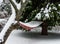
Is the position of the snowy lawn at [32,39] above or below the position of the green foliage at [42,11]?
below

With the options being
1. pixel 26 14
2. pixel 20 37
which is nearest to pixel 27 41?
pixel 20 37

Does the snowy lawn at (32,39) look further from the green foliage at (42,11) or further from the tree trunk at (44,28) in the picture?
the green foliage at (42,11)

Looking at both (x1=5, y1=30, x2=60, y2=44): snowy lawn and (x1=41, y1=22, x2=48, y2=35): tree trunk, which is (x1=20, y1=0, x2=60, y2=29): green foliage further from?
(x1=5, y1=30, x2=60, y2=44): snowy lawn

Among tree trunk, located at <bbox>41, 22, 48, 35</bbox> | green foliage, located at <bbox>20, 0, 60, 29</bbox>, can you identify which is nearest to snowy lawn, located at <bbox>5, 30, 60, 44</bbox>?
tree trunk, located at <bbox>41, 22, 48, 35</bbox>

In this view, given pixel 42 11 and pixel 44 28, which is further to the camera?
pixel 44 28

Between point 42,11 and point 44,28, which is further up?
point 42,11

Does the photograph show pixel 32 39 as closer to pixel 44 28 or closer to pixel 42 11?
pixel 44 28

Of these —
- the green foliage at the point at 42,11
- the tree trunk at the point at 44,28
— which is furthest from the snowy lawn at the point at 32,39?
the green foliage at the point at 42,11

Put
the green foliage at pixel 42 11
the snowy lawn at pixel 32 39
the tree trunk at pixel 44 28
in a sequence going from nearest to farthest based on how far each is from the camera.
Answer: the green foliage at pixel 42 11 → the snowy lawn at pixel 32 39 → the tree trunk at pixel 44 28

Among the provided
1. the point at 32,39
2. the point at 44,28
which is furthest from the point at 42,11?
the point at 32,39

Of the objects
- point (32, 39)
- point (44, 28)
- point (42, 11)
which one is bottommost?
point (32, 39)

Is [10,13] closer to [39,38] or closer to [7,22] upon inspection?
[7,22]

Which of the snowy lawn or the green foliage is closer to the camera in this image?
the green foliage

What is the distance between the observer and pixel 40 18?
4.02m
